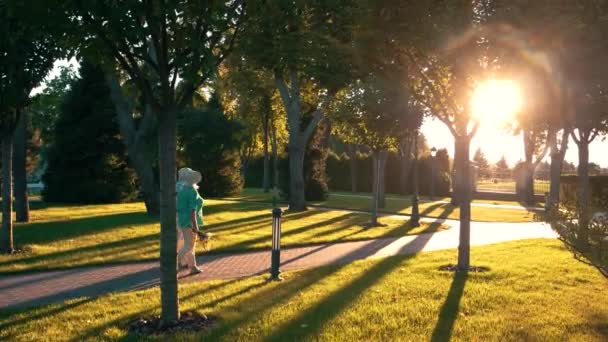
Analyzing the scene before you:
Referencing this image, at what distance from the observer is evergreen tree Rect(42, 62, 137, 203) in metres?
25.2

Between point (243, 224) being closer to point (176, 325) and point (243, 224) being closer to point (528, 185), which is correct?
point (176, 325)

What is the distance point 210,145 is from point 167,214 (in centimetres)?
2541

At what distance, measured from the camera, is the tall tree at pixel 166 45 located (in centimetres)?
476

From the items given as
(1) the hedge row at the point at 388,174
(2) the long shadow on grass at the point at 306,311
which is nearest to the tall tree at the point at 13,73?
(2) the long shadow on grass at the point at 306,311

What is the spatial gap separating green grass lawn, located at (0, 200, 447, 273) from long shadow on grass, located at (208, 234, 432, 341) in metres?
2.97

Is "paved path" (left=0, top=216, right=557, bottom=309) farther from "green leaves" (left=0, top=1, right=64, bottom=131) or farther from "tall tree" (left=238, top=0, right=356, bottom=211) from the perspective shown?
"tall tree" (left=238, top=0, right=356, bottom=211)

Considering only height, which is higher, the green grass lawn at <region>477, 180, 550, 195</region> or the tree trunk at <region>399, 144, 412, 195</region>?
the tree trunk at <region>399, 144, 412, 195</region>

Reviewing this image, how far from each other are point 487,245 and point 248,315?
28.3 ft

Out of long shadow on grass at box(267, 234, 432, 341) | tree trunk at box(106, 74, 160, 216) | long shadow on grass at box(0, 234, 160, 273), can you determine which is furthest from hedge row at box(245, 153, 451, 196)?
long shadow on grass at box(267, 234, 432, 341)

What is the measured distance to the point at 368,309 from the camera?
6.33m

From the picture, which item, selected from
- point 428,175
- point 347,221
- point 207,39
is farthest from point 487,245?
point 428,175

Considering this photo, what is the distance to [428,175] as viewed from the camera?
38469mm

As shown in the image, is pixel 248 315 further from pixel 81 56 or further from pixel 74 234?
pixel 74 234

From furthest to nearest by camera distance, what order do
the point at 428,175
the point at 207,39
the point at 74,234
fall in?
the point at 428,175 < the point at 74,234 < the point at 207,39
